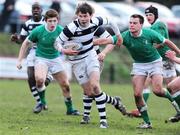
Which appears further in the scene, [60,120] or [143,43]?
[60,120]

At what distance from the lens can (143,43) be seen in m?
16.2

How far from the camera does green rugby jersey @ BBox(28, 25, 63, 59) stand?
18516mm

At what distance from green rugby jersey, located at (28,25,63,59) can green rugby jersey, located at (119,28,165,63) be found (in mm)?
2698

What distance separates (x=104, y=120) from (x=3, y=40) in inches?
935

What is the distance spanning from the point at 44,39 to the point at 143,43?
321 centimetres

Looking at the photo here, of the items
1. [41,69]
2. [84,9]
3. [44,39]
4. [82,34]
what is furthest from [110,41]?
[41,69]

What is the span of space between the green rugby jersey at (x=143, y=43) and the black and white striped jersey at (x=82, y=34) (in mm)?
618

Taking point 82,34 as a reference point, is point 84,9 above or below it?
above

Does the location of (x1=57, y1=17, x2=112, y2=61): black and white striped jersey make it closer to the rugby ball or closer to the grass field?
the rugby ball

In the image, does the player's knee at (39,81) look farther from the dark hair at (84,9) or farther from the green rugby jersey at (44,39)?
the dark hair at (84,9)

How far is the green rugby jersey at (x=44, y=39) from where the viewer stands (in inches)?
729

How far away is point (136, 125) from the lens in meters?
17.1

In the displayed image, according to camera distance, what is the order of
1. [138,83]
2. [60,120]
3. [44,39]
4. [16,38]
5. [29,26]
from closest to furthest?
1. [138,83]
2. [60,120]
3. [44,39]
4. [16,38]
5. [29,26]

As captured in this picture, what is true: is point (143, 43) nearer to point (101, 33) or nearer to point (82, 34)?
point (101, 33)
